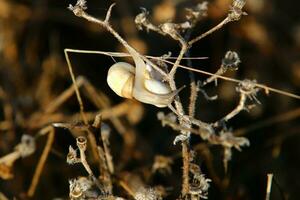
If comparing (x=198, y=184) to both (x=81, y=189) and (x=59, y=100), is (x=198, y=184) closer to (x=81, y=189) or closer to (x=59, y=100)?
(x=81, y=189)

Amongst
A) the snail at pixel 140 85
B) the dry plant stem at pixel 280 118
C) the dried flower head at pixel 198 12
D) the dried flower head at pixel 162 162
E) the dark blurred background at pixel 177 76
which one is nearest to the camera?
the snail at pixel 140 85

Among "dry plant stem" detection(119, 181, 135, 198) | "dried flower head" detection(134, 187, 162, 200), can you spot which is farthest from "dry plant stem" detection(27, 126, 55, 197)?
"dried flower head" detection(134, 187, 162, 200)

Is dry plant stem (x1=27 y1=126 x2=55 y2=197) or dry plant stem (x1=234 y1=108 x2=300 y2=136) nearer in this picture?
dry plant stem (x1=27 y1=126 x2=55 y2=197)

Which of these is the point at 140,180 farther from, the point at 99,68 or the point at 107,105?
the point at 99,68

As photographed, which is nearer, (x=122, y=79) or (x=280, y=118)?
(x=122, y=79)

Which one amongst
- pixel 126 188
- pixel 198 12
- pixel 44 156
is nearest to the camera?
pixel 198 12

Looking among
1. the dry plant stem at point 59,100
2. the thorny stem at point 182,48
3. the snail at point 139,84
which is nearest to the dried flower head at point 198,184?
the thorny stem at point 182,48

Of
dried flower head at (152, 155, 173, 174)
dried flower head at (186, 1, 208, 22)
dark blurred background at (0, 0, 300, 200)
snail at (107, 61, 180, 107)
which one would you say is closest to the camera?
snail at (107, 61, 180, 107)

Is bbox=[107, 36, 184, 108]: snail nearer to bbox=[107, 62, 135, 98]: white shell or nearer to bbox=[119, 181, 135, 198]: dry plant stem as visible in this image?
bbox=[107, 62, 135, 98]: white shell

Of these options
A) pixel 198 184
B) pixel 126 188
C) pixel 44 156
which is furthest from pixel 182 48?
pixel 44 156

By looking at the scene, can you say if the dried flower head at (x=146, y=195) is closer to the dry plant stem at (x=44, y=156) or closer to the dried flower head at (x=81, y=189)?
the dried flower head at (x=81, y=189)
